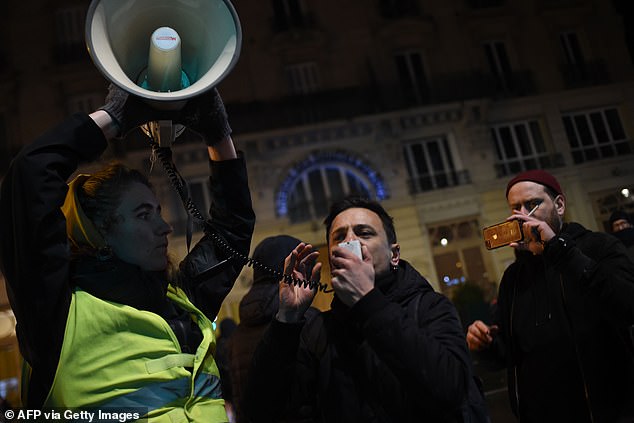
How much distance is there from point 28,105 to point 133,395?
538 cm

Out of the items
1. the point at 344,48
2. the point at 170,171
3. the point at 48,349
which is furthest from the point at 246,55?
the point at 48,349

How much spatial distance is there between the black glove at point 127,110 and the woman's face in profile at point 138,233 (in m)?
0.17

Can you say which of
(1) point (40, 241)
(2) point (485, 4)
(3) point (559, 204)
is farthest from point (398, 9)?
(1) point (40, 241)

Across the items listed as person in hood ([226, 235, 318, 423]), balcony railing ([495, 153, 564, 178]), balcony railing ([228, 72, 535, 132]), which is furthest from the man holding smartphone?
balcony railing ([228, 72, 535, 132])

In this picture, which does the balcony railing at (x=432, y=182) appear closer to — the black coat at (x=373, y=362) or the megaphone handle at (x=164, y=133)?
the black coat at (x=373, y=362)

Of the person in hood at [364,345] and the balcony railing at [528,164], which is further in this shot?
the balcony railing at [528,164]

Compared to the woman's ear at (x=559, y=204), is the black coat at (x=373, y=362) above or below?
below

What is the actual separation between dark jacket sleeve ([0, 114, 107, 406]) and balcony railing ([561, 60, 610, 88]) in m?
3.62

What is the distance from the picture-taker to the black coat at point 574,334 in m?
1.37

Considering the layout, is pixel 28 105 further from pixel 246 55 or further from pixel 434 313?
pixel 434 313

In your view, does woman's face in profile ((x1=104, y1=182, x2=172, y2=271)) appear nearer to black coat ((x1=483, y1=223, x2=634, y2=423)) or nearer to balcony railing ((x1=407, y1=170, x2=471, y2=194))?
black coat ((x1=483, y1=223, x2=634, y2=423))

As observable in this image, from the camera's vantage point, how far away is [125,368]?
2.88 ft

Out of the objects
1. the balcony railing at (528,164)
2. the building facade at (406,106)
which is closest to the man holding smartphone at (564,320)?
the building facade at (406,106)

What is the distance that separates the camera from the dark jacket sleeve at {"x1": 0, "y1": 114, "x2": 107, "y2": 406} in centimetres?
82
